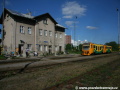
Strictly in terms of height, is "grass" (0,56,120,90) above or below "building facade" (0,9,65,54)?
below

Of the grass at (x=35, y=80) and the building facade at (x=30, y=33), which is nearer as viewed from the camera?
the grass at (x=35, y=80)

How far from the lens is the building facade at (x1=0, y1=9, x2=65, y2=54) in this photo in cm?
2147

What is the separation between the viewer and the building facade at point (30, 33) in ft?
70.4

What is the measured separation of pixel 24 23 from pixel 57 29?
35.0ft

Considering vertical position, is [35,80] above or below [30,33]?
below

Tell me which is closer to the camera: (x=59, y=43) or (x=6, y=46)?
(x=6, y=46)

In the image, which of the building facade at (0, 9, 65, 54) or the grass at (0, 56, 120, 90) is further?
the building facade at (0, 9, 65, 54)

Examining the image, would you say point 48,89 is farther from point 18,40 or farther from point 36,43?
point 36,43

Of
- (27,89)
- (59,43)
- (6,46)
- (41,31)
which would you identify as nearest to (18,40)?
(6,46)

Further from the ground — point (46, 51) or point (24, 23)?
point (24, 23)

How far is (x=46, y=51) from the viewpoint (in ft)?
89.4

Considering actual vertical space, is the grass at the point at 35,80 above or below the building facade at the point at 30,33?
below

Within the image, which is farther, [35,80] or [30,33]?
[30,33]

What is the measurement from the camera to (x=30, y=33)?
79.5 ft
